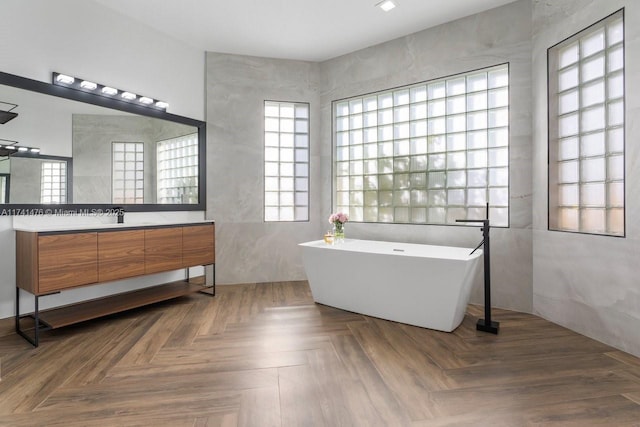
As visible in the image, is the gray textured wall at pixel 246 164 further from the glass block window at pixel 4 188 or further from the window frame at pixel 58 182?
the glass block window at pixel 4 188

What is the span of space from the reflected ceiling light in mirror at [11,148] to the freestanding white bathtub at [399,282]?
8.16 ft

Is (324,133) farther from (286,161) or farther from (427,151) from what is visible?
(427,151)

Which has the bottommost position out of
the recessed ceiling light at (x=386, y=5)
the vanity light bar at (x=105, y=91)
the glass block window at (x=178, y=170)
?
the glass block window at (x=178, y=170)

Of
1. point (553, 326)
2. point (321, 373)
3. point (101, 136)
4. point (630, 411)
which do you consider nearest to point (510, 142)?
point (553, 326)

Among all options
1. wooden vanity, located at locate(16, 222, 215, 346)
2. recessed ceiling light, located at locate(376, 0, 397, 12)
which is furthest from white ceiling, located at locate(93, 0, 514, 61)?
wooden vanity, located at locate(16, 222, 215, 346)

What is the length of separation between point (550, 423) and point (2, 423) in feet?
8.45

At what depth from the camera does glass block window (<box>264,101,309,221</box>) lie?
433 cm

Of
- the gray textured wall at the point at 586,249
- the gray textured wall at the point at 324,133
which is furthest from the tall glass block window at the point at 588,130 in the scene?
the gray textured wall at the point at 324,133

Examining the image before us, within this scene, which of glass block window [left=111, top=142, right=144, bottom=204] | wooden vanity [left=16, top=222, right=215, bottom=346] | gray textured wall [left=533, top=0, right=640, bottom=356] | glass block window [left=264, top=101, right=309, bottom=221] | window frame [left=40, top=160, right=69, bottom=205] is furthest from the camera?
glass block window [left=264, top=101, right=309, bottom=221]

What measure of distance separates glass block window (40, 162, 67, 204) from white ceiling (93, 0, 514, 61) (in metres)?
1.64

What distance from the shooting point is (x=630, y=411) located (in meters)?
1.63

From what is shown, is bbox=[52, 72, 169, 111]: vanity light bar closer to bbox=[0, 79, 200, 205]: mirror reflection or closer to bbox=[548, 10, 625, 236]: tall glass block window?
bbox=[0, 79, 200, 205]: mirror reflection

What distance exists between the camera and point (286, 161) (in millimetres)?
4402

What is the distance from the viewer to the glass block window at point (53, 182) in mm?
2738
